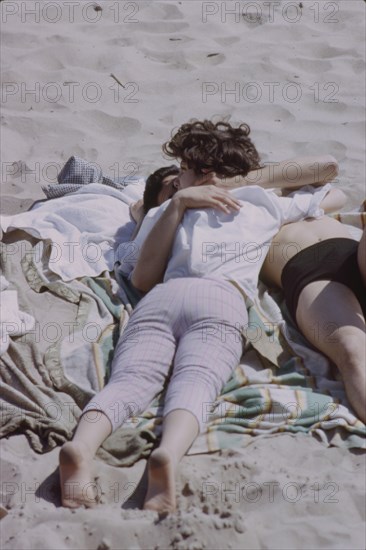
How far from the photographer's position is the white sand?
98.6 inches

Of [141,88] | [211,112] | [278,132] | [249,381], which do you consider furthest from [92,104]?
[249,381]

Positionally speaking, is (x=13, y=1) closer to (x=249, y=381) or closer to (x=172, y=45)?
(x=172, y=45)

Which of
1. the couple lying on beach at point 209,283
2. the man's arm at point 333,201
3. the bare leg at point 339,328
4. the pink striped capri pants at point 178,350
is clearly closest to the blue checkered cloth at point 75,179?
the couple lying on beach at point 209,283

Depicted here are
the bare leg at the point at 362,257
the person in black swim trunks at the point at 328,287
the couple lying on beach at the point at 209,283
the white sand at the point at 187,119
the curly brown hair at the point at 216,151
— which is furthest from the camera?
the curly brown hair at the point at 216,151

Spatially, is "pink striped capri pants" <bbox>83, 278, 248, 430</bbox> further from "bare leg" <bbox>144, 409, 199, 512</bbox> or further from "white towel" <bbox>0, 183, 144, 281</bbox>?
"white towel" <bbox>0, 183, 144, 281</bbox>

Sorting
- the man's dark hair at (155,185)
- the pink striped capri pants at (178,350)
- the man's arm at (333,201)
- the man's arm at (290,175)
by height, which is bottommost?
the pink striped capri pants at (178,350)

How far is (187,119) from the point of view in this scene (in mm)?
4973

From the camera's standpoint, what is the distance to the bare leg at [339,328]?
9.84 ft

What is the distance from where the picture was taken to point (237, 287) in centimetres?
333

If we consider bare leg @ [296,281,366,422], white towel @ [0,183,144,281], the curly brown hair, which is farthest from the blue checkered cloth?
bare leg @ [296,281,366,422]

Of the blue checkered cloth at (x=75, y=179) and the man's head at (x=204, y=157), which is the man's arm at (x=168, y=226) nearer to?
the man's head at (x=204, y=157)

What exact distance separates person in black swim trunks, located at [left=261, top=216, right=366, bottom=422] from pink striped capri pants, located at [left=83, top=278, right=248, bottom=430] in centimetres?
25

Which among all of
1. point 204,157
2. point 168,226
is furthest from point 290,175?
point 168,226

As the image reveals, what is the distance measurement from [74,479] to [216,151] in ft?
5.20
